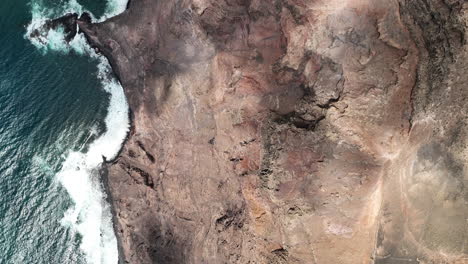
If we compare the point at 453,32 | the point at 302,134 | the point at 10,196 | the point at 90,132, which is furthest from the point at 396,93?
the point at 10,196

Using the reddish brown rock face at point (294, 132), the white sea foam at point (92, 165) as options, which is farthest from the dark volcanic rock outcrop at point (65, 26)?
the reddish brown rock face at point (294, 132)

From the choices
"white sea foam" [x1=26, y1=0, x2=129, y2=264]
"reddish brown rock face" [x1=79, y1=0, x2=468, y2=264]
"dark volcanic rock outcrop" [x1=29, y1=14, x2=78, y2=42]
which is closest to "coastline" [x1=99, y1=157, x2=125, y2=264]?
"white sea foam" [x1=26, y1=0, x2=129, y2=264]

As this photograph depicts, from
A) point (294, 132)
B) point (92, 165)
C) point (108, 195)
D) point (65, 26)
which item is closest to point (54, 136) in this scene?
point (92, 165)

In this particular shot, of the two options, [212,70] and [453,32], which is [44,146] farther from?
[453,32]

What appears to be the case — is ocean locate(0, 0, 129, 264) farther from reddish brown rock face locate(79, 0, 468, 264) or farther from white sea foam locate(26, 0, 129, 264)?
reddish brown rock face locate(79, 0, 468, 264)

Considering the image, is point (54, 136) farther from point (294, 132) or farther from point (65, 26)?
point (294, 132)

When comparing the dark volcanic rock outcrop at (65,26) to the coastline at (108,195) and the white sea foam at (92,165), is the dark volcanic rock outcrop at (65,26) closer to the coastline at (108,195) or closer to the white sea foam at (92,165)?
the white sea foam at (92,165)
